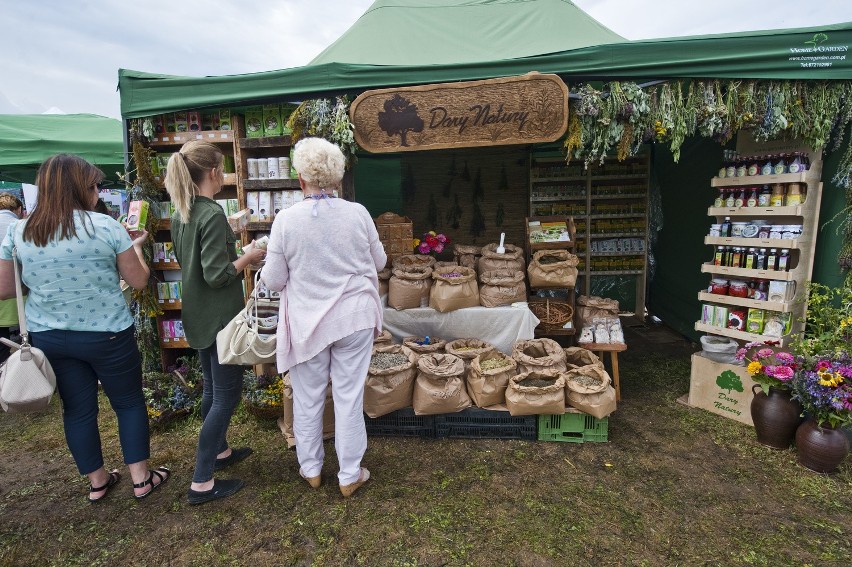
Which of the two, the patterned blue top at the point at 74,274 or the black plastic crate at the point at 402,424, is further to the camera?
the black plastic crate at the point at 402,424

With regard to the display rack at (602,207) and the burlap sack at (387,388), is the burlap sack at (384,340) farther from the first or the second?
the display rack at (602,207)

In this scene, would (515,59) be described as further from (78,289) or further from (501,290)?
(78,289)

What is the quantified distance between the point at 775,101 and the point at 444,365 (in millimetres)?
2912

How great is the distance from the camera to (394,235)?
4262mm

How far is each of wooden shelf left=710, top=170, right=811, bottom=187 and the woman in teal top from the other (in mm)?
4121

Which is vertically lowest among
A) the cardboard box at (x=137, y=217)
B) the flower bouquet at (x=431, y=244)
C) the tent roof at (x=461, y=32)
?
the flower bouquet at (x=431, y=244)

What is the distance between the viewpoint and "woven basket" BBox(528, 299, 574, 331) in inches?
162

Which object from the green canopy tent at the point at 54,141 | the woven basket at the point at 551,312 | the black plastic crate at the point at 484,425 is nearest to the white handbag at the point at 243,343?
the black plastic crate at the point at 484,425

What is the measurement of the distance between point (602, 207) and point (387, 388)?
4.72 meters

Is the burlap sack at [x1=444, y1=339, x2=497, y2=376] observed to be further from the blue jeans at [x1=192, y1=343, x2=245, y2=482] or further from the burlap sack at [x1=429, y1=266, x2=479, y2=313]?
the blue jeans at [x1=192, y1=343, x2=245, y2=482]

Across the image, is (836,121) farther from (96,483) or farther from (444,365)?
(96,483)

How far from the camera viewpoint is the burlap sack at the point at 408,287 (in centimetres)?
386

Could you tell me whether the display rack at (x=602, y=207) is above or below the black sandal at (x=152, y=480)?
above

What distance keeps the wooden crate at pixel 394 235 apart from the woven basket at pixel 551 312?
1.27 m
